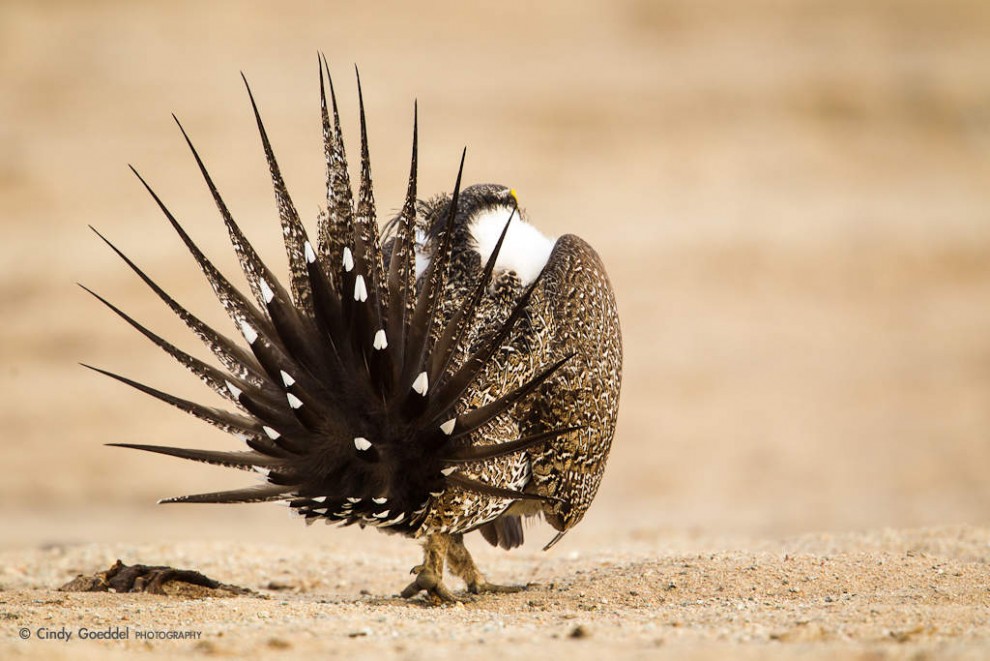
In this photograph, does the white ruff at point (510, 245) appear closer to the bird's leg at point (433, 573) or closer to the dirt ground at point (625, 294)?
the bird's leg at point (433, 573)

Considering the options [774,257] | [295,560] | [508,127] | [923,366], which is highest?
[508,127]

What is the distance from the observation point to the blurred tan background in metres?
19.5

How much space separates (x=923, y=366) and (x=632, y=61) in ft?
41.8

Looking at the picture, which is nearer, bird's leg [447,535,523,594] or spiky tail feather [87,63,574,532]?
spiky tail feather [87,63,574,532]

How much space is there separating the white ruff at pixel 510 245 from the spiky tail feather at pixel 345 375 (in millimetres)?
1103

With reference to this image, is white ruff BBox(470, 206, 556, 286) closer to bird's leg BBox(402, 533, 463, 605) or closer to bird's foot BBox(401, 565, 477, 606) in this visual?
bird's leg BBox(402, 533, 463, 605)

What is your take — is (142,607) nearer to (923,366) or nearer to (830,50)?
(923,366)

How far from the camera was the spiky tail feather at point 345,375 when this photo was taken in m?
6.56

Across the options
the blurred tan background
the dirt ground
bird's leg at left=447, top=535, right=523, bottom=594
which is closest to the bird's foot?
the dirt ground

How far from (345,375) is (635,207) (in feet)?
67.8

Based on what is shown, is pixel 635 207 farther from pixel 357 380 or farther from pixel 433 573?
pixel 357 380

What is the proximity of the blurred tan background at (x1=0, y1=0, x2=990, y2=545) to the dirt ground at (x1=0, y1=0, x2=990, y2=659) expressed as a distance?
8cm

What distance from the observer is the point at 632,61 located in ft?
104

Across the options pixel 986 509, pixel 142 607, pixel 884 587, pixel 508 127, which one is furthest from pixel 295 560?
pixel 508 127
